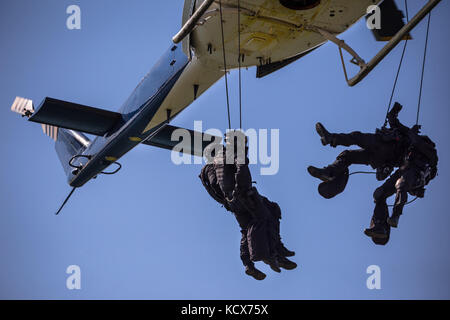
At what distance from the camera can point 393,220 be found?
398 inches

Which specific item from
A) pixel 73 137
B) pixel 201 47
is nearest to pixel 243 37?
pixel 201 47

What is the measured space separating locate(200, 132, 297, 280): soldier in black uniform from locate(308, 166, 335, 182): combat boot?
112 cm

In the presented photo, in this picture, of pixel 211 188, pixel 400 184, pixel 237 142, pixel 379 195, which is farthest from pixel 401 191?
pixel 211 188

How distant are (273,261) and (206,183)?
169cm

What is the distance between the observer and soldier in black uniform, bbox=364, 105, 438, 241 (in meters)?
10.2

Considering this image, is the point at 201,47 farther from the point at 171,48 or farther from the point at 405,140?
the point at 405,140

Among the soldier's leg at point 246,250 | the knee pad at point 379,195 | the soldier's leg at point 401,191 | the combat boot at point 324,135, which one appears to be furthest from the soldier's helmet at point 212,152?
the soldier's leg at point 401,191

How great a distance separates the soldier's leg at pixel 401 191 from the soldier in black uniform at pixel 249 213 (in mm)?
1815

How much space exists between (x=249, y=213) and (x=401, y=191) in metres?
2.34

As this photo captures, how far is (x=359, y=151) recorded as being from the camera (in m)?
10.6

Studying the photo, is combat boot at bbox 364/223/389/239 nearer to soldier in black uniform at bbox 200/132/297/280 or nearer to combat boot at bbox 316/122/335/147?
combat boot at bbox 316/122/335/147

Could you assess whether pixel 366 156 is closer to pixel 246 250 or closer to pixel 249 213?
pixel 249 213

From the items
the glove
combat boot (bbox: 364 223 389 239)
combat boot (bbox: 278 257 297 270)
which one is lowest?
combat boot (bbox: 278 257 297 270)

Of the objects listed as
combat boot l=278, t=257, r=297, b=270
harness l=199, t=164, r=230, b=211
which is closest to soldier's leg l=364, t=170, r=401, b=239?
combat boot l=278, t=257, r=297, b=270
